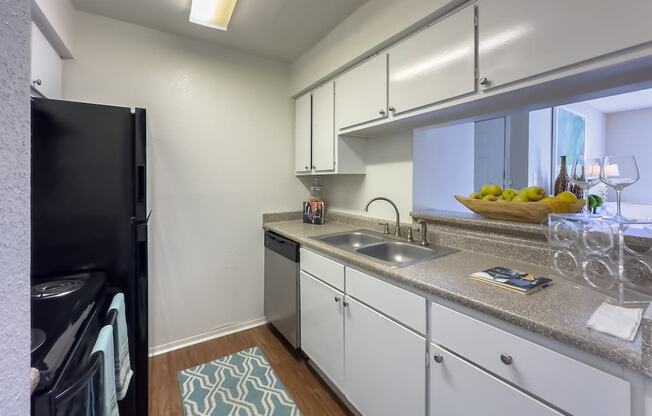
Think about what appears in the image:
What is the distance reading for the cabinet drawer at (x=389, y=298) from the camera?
1.15 metres

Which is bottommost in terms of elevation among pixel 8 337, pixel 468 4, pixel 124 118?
pixel 8 337

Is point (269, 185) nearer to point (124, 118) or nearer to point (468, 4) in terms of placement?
point (124, 118)

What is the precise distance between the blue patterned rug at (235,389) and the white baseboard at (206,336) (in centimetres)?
34

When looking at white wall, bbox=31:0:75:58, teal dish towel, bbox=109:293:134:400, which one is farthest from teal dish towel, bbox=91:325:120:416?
white wall, bbox=31:0:75:58

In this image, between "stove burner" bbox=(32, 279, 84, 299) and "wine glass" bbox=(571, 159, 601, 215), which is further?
"wine glass" bbox=(571, 159, 601, 215)

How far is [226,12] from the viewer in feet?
6.22

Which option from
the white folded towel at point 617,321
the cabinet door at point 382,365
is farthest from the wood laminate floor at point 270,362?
the white folded towel at point 617,321

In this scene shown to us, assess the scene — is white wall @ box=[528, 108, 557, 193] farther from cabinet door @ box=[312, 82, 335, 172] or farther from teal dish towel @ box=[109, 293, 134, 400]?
teal dish towel @ box=[109, 293, 134, 400]

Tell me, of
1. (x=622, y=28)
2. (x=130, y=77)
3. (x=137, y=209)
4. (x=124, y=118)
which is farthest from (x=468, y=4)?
(x=130, y=77)

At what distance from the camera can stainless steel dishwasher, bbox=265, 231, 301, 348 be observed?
205 cm

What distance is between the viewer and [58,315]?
37.4 inches

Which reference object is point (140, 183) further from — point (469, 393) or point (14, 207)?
point (469, 393)

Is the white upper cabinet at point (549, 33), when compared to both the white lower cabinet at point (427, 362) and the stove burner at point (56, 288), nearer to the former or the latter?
the white lower cabinet at point (427, 362)

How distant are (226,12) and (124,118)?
3.43ft
